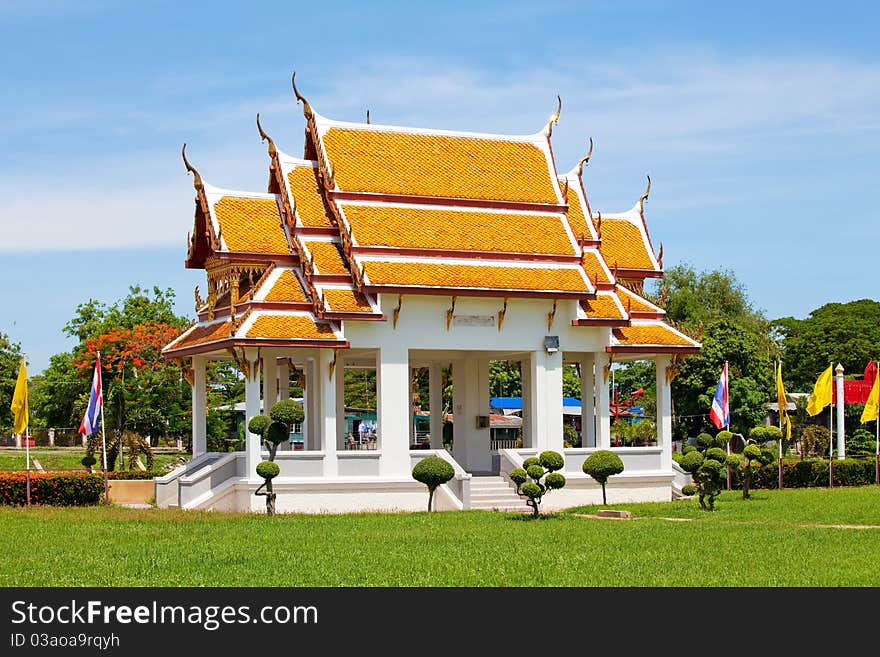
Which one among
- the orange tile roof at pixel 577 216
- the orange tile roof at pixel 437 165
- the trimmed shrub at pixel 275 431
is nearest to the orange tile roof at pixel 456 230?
the orange tile roof at pixel 437 165

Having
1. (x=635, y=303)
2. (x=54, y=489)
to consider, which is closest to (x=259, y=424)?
(x=54, y=489)

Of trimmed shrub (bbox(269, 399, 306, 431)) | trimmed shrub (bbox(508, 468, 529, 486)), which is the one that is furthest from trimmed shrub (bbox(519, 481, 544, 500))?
trimmed shrub (bbox(269, 399, 306, 431))

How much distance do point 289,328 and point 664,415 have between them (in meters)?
10.7

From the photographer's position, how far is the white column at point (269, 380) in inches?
1346

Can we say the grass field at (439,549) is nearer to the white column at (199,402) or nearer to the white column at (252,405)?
the white column at (252,405)

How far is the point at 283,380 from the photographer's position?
3603 cm

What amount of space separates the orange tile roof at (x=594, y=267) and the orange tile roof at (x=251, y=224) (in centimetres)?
820

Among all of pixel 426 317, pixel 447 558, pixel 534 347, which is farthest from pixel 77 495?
pixel 447 558

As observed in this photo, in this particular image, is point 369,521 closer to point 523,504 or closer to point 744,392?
point 523,504

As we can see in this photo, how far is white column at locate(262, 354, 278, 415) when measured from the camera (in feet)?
112

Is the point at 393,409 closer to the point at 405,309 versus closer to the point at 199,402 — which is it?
the point at 405,309

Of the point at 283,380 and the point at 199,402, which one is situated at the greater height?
the point at 283,380

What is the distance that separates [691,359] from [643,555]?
3869 cm

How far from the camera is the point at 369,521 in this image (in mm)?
27000
